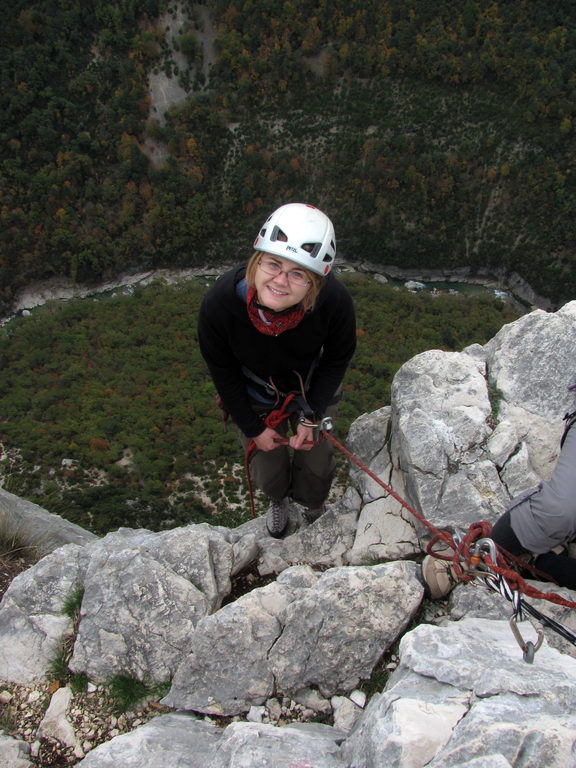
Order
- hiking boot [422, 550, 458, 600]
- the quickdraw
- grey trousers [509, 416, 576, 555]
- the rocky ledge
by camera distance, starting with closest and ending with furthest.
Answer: the rocky ledge → the quickdraw → grey trousers [509, 416, 576, 555] → hiking boot [422, 550, 458, 600]

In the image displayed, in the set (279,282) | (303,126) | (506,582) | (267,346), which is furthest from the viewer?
(303,126)

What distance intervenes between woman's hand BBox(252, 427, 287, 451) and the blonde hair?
4.71 ft

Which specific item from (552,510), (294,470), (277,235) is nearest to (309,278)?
(277,235)

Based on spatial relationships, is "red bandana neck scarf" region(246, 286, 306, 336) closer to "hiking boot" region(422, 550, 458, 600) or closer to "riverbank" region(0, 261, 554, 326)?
"hiking boot" region(422, 550, 458, 600)

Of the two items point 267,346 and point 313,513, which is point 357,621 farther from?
point 313,513

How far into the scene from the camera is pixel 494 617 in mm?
3371

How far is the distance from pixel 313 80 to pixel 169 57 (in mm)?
14335

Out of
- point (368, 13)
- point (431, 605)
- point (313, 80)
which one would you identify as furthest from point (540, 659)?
point (368, 13)

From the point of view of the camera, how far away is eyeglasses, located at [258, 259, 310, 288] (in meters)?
3.07

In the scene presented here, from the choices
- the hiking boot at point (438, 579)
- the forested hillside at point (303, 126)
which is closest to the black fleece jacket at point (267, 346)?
the hiking boot at point (438, 579)

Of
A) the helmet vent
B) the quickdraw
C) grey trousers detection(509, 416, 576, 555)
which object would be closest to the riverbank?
the helmet vent

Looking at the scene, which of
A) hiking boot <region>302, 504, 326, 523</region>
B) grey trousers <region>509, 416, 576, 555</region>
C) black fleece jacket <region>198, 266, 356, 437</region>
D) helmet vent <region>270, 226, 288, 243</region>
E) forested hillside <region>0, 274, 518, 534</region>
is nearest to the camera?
grey trousers <region>509, 416, 576, 555</region>

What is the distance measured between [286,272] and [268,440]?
1751 millimetres

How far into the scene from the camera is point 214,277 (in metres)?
45.8
